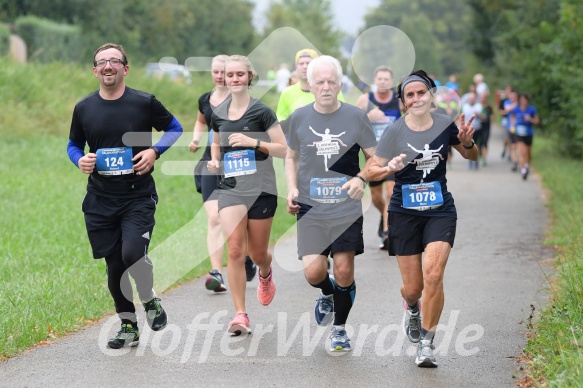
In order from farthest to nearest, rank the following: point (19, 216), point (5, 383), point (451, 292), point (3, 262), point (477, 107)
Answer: point (477, 107)
point (19, 216)
point (3, 262)
point (451, 292)
point (5, 383)

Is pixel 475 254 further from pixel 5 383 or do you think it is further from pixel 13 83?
pixel 13 83

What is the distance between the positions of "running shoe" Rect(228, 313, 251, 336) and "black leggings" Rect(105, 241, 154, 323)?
0.69 metres

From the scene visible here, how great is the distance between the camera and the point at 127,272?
7547 millimetres

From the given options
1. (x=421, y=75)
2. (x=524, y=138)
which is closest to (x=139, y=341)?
(x=421, y=75)

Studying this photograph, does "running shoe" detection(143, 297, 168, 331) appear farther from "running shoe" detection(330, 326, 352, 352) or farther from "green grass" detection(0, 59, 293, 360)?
"running shoe" detection(330, 326, 352, 352)

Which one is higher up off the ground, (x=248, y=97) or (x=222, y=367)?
(x=248, y=97)

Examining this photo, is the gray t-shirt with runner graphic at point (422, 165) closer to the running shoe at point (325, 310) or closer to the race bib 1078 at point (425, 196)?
the race bib 1078 at point (425, 196)

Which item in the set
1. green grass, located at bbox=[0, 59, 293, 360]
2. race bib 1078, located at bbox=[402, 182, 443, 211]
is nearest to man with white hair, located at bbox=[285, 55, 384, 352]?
race bib 1078, located at bbox=[402, 182, 443, 211]

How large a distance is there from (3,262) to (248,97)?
3808 millimetres

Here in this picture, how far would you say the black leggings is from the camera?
7383mm

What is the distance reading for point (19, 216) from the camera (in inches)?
554

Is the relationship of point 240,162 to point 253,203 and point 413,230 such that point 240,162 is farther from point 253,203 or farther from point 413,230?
point 413,230

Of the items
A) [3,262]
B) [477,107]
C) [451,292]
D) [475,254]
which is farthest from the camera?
[477,107]

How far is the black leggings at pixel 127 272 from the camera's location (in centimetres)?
738
